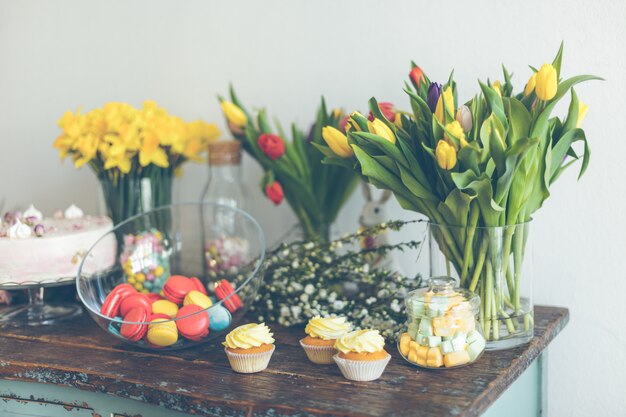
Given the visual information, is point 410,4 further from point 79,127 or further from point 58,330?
point 58,330

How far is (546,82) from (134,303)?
0.66 metres

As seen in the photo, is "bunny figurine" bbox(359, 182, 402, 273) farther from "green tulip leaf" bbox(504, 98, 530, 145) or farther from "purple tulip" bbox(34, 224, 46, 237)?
"purple tulip" bbox(34, 224, 46, 237)

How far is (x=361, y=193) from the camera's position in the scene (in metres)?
1.40

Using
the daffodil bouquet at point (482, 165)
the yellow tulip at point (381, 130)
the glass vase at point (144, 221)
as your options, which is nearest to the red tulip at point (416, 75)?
the daffodil bouquet at point (482, 165)

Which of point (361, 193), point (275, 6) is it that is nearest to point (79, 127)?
point (275, 6)

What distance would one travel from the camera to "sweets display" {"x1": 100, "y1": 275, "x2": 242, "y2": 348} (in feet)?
3.42

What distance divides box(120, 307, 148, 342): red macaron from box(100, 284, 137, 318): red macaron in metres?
0.05

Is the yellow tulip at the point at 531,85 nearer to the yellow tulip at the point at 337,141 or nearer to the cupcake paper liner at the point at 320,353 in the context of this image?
the yellow tulip at the point at 337,141

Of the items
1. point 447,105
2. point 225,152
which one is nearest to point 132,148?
point 225,152

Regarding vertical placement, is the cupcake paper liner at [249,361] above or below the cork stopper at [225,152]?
below

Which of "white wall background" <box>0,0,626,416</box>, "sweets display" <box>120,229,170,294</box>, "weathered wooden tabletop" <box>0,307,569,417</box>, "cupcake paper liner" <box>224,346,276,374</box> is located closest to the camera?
"weathered wooden tabletop" <box>0,307,569,417</box>

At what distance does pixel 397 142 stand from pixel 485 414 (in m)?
0.38

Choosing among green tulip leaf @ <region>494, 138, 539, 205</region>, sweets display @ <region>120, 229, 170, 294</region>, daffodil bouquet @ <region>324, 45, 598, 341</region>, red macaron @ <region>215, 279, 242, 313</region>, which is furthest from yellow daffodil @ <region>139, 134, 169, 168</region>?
green tulip leaf @ <region>494, 138, 539, 205</region>

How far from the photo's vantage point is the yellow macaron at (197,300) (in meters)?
1.09
